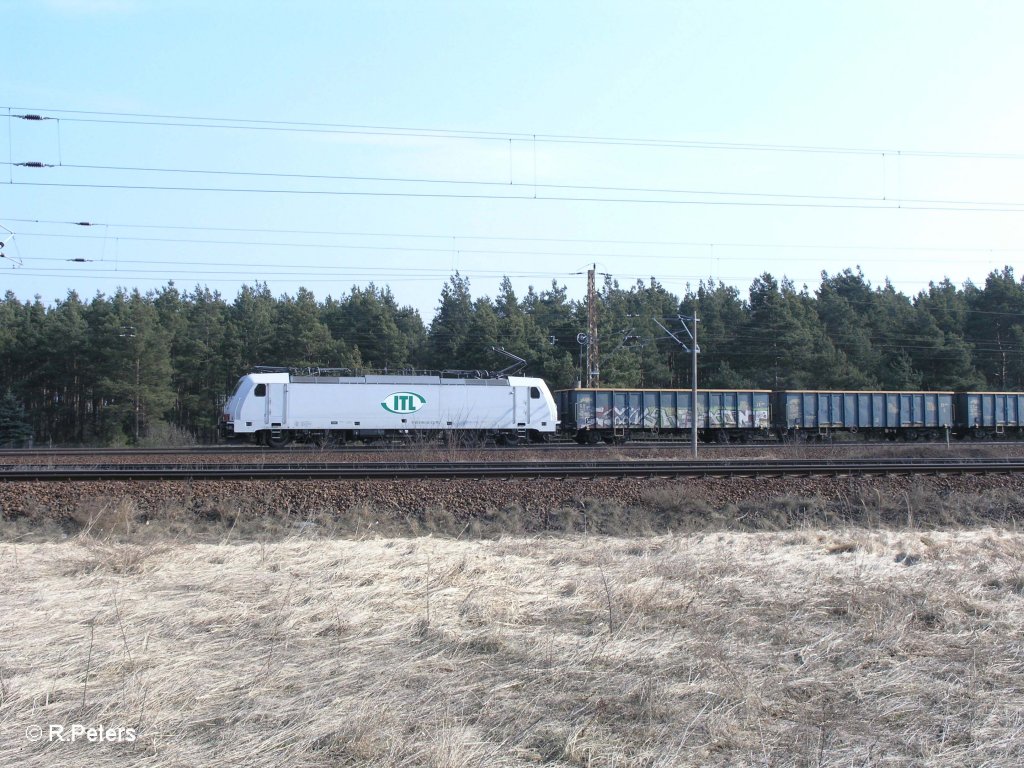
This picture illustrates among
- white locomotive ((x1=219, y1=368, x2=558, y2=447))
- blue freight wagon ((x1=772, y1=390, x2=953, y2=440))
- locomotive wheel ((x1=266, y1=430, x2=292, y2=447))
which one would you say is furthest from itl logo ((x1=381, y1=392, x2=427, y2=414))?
blue freight wagon ((x1=772, y1=390, x2=953, y2=440))

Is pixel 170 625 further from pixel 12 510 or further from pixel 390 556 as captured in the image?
pixel 12 510

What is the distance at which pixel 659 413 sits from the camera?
39281 millimetres

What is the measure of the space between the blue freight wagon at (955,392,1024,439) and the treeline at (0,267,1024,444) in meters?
10.4

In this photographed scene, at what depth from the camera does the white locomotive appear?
31.3 meters

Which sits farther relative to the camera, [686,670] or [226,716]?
[686,670]

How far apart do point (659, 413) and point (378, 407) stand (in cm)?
1410

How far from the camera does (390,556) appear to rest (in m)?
9.81

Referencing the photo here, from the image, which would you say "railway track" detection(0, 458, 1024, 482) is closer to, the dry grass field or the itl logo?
the dry grass field

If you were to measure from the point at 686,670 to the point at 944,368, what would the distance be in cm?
6022

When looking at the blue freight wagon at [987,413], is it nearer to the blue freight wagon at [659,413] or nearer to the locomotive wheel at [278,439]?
the blue freight wagon at [659,413]

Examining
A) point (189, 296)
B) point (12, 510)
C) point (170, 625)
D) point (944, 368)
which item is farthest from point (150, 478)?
point (189, 296)

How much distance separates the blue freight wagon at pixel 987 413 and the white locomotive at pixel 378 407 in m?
24.5

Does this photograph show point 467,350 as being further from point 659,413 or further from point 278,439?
point 278,439

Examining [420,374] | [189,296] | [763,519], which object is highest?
[189,296]
